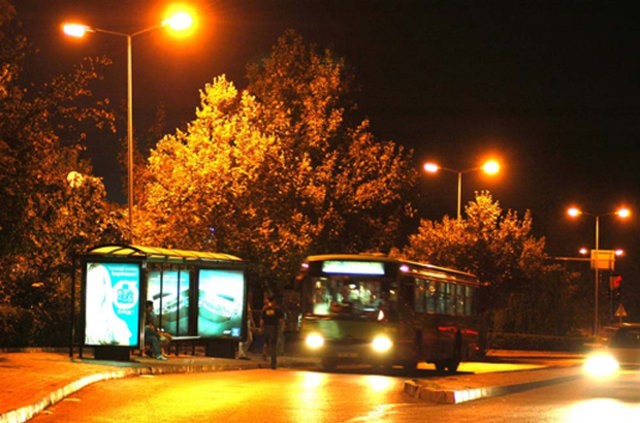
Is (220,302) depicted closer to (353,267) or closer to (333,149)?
(353,267)

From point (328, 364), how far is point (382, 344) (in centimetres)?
169

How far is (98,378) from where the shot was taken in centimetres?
2166

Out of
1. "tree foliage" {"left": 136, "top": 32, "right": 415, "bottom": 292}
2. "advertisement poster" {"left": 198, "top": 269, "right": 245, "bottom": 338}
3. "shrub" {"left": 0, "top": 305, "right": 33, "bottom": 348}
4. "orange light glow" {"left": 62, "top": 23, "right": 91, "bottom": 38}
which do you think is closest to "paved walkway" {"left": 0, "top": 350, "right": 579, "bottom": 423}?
"advertisement poster" {"left": 198, "top": 269, "right": 245, "bottom": 338}

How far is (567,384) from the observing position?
26.8 meters

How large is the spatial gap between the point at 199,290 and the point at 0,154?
39.2ft

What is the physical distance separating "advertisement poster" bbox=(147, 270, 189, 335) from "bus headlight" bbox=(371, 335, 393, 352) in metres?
5.26

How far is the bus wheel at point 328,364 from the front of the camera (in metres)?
29.8

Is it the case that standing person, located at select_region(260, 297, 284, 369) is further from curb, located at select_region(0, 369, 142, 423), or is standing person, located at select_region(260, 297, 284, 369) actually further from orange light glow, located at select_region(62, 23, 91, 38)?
orange light glow, located at select_region(62, 23, 91, 38)

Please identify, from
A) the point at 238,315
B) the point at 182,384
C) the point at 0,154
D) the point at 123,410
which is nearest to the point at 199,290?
the point at 238,315

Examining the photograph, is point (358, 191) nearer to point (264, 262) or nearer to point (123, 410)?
point (264, 262)

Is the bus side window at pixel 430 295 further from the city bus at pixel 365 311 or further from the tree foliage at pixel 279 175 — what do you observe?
the tree foliage at pixel 279 175

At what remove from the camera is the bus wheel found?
2980cm

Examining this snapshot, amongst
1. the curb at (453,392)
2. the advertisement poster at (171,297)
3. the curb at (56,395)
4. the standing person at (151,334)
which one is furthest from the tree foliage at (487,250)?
the curb at (56,395)

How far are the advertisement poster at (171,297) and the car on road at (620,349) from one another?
1167 centimetres
